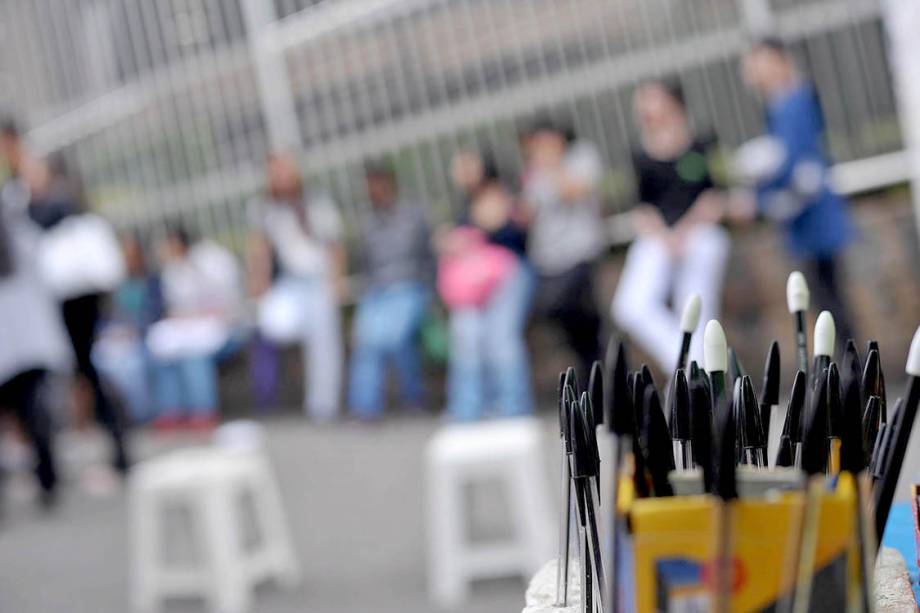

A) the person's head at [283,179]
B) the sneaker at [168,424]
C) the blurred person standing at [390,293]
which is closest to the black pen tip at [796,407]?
the blurred person standing at [390,293]

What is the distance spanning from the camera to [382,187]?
23.7ft

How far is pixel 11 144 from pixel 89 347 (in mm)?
1056

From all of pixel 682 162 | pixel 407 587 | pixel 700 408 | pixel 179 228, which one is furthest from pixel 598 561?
pixel 179 228

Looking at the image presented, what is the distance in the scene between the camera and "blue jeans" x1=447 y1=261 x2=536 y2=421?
6.46 m

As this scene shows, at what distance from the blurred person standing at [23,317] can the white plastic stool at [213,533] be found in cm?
146

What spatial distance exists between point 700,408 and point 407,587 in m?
3.35

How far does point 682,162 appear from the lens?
17.9ft

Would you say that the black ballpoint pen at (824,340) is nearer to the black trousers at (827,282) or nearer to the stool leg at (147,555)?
the stool leg at (147,555)

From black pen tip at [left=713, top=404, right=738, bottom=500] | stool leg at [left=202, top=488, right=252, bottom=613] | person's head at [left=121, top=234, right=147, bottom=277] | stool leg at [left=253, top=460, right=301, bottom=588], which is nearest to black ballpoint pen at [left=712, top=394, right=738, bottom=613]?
black pen tip at [left=713, top=404, right=738, bottom=500]

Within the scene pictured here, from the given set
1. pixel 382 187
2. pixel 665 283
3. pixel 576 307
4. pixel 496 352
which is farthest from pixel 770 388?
pixel 382 187

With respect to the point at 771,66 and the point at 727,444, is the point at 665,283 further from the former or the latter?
the point at 727,444

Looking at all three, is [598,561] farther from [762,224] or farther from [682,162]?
[762,224]

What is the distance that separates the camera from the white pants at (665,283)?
5.55m

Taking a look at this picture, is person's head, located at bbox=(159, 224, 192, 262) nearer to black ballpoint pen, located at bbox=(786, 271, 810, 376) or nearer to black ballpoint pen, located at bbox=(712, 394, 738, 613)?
black ballpoint pen, located at bbox=(786, 271, 810, 376)
